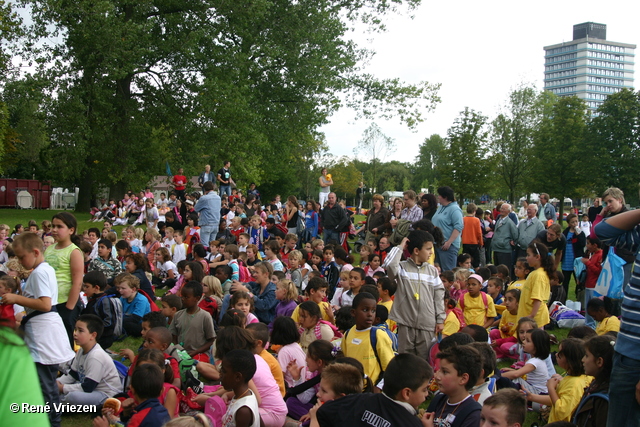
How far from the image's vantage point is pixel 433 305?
5.57m

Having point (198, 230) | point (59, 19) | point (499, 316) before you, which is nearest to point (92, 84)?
point (59, 19)

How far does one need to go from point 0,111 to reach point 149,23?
9474mm

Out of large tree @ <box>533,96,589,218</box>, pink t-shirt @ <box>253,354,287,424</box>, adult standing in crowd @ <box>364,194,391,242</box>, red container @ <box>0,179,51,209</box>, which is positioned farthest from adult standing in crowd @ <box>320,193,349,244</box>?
red container @ <box>0,179,51,209</box>

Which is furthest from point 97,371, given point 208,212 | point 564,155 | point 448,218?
point 564,155

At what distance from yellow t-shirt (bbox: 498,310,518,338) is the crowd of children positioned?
22mm

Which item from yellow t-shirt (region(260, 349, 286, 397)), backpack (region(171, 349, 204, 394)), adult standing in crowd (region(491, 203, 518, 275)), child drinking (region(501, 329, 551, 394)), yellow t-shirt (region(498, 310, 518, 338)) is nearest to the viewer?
yellow t-shirt (region(260, 349, 286, 397))

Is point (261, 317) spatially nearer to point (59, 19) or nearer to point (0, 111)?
point (59, 19)

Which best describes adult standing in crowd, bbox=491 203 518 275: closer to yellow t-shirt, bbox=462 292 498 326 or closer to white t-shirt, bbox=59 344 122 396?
yellow t-shirt, bbox=462 292 498 326

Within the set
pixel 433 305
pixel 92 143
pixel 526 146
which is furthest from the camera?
pixel 526 146

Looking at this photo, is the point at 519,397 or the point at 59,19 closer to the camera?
the point at 519,397

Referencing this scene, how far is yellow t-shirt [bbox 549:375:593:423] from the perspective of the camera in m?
4.61

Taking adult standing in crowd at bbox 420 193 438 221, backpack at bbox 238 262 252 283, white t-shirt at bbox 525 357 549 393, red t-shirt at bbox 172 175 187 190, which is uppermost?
red t-shirt at bbox 172 175 187 190

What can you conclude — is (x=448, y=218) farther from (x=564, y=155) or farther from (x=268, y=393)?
(x=564, y=155)

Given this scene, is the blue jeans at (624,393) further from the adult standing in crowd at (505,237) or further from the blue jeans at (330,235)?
the blue jeans at (330,235)
